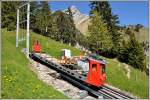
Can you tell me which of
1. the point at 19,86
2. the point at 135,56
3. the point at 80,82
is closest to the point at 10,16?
the point at 135,56

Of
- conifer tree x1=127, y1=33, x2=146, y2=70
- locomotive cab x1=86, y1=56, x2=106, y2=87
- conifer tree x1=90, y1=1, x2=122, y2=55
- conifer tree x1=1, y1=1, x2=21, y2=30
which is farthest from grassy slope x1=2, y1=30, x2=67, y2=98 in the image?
conifer tree x1=90, y1=1, x2=122, y2=55

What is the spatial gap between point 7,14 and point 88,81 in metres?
35.6

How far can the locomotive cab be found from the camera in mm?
21297

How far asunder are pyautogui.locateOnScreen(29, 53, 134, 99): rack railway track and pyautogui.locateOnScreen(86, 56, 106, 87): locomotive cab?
0.35 metres

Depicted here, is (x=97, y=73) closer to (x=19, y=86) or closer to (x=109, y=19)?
(x=19, y=86)

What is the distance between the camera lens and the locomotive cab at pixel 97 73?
21.3 meters

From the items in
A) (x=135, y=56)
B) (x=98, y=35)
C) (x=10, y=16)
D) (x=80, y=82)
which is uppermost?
(x=10, y=16)

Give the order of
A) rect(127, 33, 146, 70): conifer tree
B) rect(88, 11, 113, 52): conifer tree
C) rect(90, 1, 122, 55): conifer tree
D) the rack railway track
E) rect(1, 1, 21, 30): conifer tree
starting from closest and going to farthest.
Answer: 1. the rack railway track
2. rect(127, 33, 146, 70): conifer tree
3. rect(1, 1, 21, 30): conifer tree
4. rect(88, 11, 113, 52): conifer tree
5. rect(90, 1, 122, 55): conifer tree

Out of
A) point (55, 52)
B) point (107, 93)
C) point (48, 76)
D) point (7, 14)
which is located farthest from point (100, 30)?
point (107, 93)

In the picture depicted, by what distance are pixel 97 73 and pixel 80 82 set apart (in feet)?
8.38

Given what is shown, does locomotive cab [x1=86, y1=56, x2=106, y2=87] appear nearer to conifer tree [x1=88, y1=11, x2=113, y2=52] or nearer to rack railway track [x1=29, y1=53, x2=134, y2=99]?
rack railway track [x1=29, y1=53, x2=134, y2=99]

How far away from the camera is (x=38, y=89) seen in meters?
16.5

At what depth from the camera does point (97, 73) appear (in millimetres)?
21266

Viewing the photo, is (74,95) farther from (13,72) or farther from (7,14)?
(7,14)
